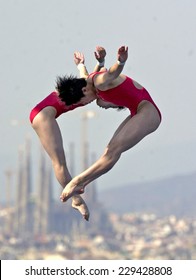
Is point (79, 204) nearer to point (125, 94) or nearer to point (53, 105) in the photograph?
point (53, 105)

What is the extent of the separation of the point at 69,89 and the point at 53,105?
20.9 inches

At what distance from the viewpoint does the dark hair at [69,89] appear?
2145cm

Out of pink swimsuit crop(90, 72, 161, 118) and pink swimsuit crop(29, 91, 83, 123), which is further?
pink swimsuit crop(29, 91, 83, 123)

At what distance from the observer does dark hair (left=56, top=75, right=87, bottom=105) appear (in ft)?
70.4

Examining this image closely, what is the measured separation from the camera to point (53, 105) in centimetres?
2184

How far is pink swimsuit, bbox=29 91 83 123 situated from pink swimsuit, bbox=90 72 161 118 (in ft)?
1.88

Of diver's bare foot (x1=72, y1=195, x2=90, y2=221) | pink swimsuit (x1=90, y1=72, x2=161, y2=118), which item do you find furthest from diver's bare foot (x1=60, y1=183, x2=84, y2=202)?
pink swimsuit (x1=90, y1=72, x2=161, y2=118)

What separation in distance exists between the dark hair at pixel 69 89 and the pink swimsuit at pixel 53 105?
217mm

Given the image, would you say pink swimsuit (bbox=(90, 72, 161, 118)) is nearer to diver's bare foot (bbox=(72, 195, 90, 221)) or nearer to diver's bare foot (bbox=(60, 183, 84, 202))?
diver's bare foot (bbox=(60, 183, 84, 202))

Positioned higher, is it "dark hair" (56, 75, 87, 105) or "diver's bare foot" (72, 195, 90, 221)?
"dark hair" (56, 75, 87, 105)

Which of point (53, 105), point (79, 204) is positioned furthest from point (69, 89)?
point (79, 204)

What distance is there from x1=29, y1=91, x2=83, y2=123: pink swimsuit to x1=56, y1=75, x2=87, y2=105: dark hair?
217mm
